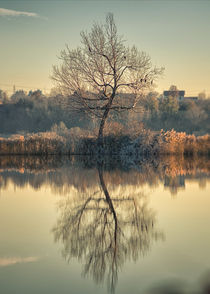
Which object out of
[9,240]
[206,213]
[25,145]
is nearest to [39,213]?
[9,240]

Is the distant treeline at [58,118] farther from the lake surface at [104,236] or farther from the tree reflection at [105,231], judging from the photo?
the tree reflection at [105,231]

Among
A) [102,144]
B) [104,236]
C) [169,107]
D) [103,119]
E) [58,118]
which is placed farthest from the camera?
[169,107]

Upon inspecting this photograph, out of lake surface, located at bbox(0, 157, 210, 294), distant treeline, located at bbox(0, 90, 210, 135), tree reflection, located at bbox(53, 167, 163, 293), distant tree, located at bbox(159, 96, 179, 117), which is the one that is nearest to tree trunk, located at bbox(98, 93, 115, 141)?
lake surface, located at bbox(0, 157, 210, 294)

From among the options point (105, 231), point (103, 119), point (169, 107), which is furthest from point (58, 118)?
point (105, 231)

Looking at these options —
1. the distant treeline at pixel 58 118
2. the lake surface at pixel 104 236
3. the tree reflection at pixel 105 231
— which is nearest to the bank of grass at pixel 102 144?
the lake surface at pixel 104 236

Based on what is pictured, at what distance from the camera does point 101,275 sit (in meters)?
5.45

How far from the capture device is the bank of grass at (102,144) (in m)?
25.2

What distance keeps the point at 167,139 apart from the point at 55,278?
817 inches

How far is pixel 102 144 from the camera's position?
25953 millimetres

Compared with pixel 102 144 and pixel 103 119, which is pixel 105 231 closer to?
pixel 102 144

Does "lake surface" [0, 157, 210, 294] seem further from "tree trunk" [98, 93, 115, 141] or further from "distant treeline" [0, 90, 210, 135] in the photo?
"distant treeline" [0, 90, 210, 135]

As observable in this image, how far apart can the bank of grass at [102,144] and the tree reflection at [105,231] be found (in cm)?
1420

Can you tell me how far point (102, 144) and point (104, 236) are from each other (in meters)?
18.8

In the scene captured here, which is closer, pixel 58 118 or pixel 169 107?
pixel 58 118
